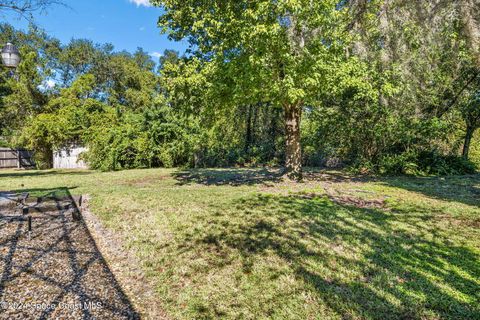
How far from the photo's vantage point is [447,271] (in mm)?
2988

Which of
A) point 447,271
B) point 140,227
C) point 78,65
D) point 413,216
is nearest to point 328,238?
point 447,271

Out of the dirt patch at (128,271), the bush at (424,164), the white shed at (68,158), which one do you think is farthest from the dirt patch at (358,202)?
the white shed at (68,158)

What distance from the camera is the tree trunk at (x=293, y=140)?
8.09 m

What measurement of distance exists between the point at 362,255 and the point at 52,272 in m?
3.40

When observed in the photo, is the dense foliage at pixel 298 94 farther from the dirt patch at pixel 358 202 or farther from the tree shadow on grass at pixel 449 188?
the dirt patch at pixel 358 202

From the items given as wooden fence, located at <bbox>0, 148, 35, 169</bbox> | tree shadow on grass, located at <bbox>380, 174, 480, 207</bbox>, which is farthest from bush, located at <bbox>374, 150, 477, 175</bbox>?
wooden fence, located at <bbox>0, 148, 35, 169</bbox>

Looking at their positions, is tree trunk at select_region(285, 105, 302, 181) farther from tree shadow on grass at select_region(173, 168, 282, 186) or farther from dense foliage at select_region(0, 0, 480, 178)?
tree shadow on grass at select_region(173, 168, 282, 186)

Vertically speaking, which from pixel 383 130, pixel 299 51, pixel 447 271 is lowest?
pixel 447 271

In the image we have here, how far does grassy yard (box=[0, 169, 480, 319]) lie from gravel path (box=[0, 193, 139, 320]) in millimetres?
447

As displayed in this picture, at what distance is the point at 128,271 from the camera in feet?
10.6

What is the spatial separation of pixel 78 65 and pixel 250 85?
2809cm

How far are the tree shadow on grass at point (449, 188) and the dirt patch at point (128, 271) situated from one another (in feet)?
20.1

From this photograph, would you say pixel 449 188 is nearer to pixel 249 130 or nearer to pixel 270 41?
pixel 270 41

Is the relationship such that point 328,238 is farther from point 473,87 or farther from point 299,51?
point 473,87
